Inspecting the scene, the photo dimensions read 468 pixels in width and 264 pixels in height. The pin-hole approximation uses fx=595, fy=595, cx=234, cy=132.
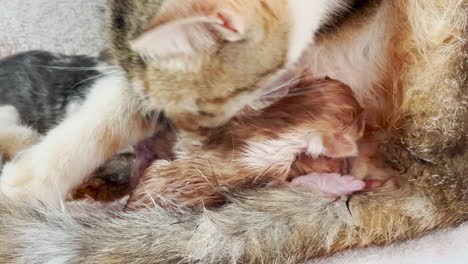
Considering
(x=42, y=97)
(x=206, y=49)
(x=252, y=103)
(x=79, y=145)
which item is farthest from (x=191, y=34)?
(x=42, y=97)

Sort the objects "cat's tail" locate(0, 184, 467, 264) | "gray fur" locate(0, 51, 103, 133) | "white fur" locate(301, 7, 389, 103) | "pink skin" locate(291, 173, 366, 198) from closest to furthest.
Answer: "cat's tail" locate(0, 184, 467, 264)
"pink skin" locate(291, 173, 366, 198)
"white fur" locate(301, 7, 389, 103)
"gray fur" locate(0, 51, 103, 133)

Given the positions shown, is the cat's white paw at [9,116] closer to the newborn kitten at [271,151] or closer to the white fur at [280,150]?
the newborn kitten at [271,151]

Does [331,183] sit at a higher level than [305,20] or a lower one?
lower

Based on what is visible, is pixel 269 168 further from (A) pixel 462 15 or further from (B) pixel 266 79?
(A) pixel 462 15

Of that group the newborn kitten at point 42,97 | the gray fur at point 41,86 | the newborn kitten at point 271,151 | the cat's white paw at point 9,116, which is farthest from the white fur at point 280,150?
the cat's white paw at point 9,116

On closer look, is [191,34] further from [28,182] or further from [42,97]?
[42,97]

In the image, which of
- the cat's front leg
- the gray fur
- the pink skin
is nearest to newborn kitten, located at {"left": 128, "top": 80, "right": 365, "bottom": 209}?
the pink skin

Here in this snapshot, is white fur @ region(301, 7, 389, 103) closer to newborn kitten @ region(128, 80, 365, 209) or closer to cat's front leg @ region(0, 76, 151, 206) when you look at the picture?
newborn kitten @ region(128, 80, 365, 209)

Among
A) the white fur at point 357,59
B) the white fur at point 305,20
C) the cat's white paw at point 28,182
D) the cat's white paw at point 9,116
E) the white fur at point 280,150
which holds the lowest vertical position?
the cat's white paw at point 28,182
